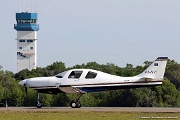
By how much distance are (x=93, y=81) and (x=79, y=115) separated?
27.5ft

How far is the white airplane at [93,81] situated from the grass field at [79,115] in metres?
5.64

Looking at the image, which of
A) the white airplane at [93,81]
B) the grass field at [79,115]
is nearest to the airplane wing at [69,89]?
the white airplane at [93,81]

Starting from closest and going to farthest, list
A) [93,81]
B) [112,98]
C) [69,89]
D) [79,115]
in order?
[79,115]
[93,81]
[69,89]
[112,98]

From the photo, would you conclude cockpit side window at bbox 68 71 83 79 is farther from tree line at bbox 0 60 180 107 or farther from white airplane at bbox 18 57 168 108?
tree line at bbox 0 60 180 107

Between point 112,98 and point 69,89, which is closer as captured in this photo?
point 69,89

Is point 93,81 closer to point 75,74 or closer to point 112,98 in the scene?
point 75,74

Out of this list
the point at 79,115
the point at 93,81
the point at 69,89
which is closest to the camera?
the point at 79,115

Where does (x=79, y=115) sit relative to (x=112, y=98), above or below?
below

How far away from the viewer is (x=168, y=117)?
35.7 m

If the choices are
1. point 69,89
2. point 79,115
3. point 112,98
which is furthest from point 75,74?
point 112,98

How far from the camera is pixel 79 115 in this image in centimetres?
3744

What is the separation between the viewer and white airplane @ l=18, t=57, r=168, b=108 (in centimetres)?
4509

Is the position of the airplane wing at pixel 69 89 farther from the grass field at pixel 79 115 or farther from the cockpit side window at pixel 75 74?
the grass field at pixel 79 115

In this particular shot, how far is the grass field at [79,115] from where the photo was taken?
3547 cm
